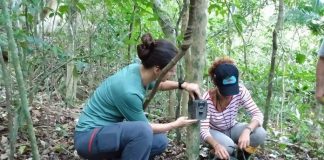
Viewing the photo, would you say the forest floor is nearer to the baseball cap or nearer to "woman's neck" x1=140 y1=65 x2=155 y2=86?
the baseball cap

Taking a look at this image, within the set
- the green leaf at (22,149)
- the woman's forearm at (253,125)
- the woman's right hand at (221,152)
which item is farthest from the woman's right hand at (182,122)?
the green leaf at (22,149)

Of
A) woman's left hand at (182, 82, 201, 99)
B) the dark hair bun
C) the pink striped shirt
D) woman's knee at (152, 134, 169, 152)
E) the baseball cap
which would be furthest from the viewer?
the pink striped shirt

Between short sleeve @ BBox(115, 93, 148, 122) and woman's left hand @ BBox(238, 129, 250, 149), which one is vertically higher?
short sleeve @ BBox(115, 93, 148, 122)

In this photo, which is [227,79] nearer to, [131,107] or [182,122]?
[182,122]

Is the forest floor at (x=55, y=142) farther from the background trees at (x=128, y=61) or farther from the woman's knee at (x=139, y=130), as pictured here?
the woman's knee at (x=139, y=130)

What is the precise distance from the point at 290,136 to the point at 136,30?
6.93 feet

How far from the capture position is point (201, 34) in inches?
116

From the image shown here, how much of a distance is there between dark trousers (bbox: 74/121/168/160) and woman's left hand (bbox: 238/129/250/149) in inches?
31.0

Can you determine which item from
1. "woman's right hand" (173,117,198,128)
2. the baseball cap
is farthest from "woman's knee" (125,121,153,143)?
the baseball cap

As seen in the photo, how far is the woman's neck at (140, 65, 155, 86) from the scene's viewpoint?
9.61 ft

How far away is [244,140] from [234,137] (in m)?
0.29

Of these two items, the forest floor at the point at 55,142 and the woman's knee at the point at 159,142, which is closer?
the woman's knee at the point at 159,142

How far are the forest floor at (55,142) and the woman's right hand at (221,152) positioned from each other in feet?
1.36

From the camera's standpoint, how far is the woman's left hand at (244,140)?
11.2ft
